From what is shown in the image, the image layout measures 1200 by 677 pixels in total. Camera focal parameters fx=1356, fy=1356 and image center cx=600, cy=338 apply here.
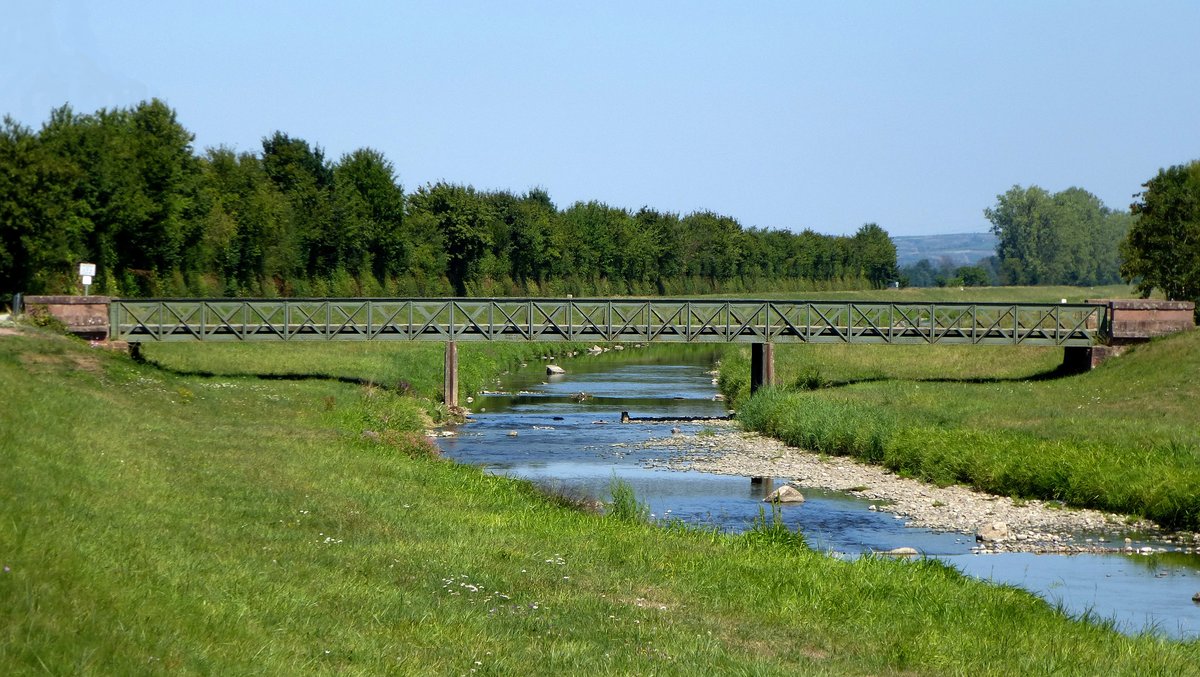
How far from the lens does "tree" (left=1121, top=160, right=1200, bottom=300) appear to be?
A: 220 feet

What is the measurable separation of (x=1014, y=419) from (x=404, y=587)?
2740cm

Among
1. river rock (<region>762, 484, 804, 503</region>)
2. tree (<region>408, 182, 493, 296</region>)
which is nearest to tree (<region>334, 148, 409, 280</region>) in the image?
tree (<region>408, 182, 493, 296</region>)

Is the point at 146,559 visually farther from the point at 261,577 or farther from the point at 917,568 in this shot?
the point at 917,568

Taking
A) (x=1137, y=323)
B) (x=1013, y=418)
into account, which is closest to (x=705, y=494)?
(x=1013, y=418)

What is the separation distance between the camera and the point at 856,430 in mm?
37875

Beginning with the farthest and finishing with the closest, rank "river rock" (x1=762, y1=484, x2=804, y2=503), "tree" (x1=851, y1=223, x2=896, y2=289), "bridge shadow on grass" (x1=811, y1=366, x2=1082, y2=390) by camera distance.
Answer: "tree" (x1=851, y1=223, x2=896, y2=289) → "bridge shadow on grass" (x1=811, y1=366, x2=1082, y2=390) → "river rock" (x1=762, y1=484, x2=804, y2=503)

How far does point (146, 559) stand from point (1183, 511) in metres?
19.8

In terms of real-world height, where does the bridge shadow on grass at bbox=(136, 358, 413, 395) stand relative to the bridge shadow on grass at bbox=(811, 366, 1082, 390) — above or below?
above

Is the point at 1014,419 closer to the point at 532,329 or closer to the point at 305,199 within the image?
the point at 532,329

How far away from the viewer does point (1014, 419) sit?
37.9 m

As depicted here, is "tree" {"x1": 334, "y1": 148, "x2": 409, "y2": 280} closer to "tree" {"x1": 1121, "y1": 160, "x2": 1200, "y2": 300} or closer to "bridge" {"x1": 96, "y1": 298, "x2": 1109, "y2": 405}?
"bridge" {"x1": 96, "y1": 298, "x2": 1109, "y2": 405}

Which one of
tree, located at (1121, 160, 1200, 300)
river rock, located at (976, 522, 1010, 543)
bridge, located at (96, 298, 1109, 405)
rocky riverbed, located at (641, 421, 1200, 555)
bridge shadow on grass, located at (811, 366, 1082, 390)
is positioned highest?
tree, located at (1121, 160, 1200, 300)

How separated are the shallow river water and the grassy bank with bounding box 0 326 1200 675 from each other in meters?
2.65

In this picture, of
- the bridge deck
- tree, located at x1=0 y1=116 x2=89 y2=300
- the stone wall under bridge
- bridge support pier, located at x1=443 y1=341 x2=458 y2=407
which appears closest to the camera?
bridge support pier, located at x1=443 y1=341 x2=458 y2=407
